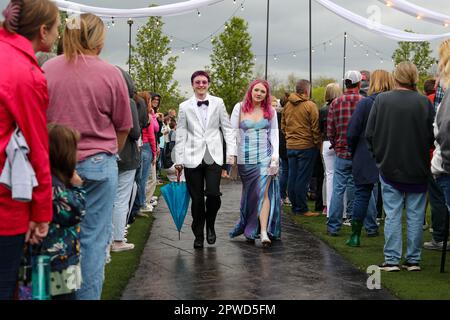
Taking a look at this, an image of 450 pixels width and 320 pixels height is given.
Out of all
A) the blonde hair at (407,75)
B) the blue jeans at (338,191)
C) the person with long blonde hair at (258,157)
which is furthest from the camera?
the blue jeans at (338,191)

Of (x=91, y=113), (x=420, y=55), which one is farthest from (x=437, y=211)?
(x=420, y=55)

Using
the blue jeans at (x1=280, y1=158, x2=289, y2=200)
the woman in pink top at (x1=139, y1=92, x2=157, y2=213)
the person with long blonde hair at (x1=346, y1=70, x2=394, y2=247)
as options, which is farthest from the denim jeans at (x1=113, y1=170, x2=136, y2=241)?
the blue jeans at (x1=280, y1=158, x2=289, y2=200)

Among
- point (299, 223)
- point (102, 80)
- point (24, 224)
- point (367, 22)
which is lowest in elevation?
point (299, 223)

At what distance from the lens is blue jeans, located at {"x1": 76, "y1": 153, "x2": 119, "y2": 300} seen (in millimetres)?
4508

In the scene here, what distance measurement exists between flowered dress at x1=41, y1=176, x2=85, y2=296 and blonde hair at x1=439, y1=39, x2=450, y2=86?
12.6ft

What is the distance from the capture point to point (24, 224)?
3.51 metres

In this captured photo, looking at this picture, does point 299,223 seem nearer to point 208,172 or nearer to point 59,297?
point 208,172

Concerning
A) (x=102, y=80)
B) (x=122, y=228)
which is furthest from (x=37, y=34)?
(x=122, y=228)

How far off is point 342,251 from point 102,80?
4.52 meters

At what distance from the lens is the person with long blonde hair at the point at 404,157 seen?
22.9 feet

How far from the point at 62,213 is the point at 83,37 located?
49.7 inches

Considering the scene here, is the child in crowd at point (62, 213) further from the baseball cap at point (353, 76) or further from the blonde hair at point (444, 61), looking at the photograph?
the baseball cap at point (353, 76)

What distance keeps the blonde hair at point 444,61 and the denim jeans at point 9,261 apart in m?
4.34

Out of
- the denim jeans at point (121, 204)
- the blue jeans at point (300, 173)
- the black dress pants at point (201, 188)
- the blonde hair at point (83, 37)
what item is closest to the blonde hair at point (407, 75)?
the black dress pants at point (201, 188)
